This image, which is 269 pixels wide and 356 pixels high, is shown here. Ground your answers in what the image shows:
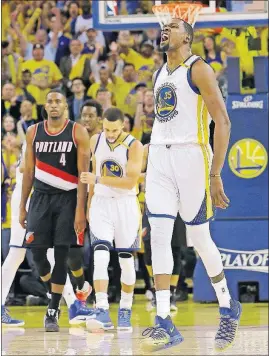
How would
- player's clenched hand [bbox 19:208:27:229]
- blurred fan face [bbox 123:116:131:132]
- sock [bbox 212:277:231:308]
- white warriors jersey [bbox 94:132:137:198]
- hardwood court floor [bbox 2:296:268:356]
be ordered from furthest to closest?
blurred fan face [bbox 123:116:131:132] < white warriors jersey [bbox 94:132:137:198] < player's clenched hand [bbox 19:208:27:229] < hardwood court floor [bbox 2:296:268:356] < sock [bbox 212:277:231:308]

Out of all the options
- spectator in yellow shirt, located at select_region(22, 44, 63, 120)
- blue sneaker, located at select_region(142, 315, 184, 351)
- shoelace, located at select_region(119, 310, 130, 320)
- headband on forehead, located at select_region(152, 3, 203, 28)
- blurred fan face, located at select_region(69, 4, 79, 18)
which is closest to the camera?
blue sneaker, located at select_region(142, 315, 184, 351)

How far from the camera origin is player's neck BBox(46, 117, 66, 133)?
407 inches

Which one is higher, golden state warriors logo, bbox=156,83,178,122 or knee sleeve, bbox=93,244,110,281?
golden state warriors logo, bbox=156,83,178,122

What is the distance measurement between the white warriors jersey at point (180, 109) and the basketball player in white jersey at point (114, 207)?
2660 millimetres

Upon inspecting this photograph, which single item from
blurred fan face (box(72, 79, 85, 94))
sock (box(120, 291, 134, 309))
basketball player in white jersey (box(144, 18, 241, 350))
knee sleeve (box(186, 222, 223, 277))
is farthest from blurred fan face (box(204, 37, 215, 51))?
knee sleeve (box(186, 222, 223, 277))

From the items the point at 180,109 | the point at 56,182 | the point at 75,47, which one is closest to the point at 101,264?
the point at 56,182

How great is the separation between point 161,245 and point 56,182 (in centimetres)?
299

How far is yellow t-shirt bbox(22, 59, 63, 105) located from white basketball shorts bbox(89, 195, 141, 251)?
264 inches

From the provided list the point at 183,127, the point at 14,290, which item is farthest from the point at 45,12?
the point at 183,127

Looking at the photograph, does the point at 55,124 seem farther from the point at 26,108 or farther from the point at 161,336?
the point at 26,108

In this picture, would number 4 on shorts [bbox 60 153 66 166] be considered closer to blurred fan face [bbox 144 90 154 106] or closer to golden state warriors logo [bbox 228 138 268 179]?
golden state warriors logo [bbox 228 138 268 179]

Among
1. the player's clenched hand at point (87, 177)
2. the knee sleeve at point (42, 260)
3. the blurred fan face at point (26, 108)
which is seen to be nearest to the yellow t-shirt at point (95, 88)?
the blurred fan face at point (26, 108)

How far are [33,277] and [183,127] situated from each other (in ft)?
22.6

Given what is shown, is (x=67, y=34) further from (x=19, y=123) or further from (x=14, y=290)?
(x=14, y=290)
